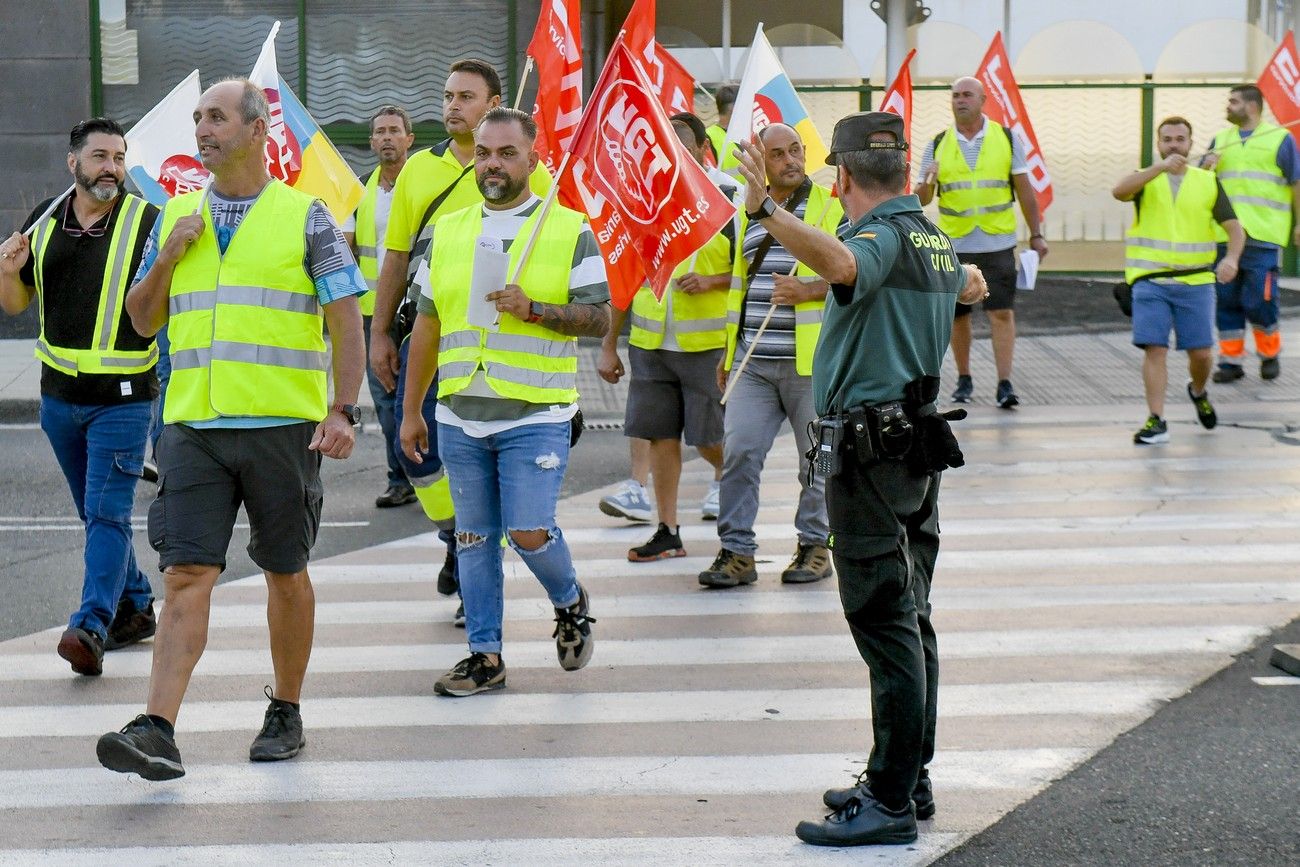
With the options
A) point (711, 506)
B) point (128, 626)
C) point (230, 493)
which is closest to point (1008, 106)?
point (711, 506)

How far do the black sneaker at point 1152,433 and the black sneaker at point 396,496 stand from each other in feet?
15.5

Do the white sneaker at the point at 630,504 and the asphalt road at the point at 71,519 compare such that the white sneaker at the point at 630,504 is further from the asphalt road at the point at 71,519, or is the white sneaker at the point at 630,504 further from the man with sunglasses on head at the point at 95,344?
the man with sunglasses on head at the point at 95,344

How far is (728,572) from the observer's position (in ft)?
27.5

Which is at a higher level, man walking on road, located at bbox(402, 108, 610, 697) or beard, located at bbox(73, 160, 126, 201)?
beard, located at bbox(73, 160, 126, 201)

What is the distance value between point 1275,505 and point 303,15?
1239cm

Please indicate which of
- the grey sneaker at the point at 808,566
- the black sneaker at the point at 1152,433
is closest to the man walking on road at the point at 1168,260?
the black sneaker at the point at 1152,433

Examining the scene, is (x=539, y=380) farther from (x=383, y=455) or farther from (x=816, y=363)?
(x=383, y=455)

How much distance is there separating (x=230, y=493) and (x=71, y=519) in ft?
15.0

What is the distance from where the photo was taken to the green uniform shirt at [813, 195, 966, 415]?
4.98 m

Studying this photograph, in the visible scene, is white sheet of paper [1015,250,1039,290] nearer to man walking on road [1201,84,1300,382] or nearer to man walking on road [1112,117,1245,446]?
man walking on road [1112,117,1245,446]

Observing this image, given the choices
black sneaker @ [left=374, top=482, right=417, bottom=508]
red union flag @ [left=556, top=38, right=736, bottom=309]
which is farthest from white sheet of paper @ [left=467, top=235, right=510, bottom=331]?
black sneaker @ [left=374, top=482, right=417, bottom=508]

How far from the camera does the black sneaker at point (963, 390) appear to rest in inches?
Answer: 539

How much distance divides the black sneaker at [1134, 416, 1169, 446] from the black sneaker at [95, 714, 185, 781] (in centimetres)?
792

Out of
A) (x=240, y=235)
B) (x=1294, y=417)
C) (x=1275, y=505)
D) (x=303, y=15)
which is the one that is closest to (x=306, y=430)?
(x=240, y=235)
